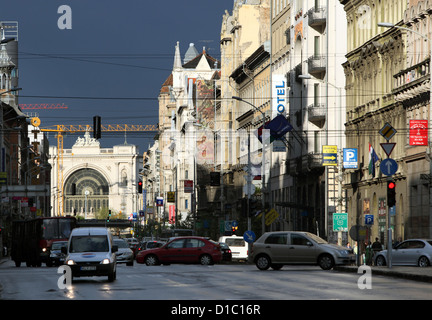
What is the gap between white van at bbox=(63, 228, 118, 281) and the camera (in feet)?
116

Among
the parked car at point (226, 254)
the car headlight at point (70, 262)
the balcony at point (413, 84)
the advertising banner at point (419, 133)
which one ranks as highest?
the balcony at point (413, 84)

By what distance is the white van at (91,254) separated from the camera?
35.4m

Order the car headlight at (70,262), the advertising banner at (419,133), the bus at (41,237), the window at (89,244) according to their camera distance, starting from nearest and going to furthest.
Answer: the car headlight at (70,262)
the window at (89,244)
the advertising banner at (419,133)
the bus at (41,237)

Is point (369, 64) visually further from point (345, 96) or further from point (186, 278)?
point (186, 278)

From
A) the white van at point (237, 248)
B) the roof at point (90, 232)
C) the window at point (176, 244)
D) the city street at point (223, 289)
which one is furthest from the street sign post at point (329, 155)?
A: the roof at point (90, 232)

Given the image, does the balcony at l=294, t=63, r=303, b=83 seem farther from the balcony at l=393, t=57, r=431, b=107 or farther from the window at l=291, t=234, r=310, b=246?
the window at l=291, t=234, r=310, b=246

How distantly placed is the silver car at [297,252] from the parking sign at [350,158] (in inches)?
730

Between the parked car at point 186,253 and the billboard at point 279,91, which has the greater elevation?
the billboard at point 279,91

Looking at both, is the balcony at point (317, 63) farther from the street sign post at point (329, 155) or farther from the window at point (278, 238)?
the window at point (278, 238)

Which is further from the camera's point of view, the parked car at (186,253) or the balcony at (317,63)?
the balcony at (317,63)

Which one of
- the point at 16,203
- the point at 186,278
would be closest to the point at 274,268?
the point at 186,278

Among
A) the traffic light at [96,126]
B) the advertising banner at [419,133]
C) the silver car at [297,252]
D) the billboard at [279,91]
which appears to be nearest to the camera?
the silver car at [297,252]
